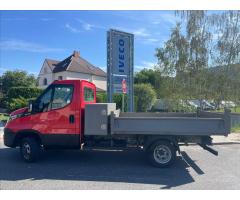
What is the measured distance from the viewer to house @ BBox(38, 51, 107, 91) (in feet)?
136

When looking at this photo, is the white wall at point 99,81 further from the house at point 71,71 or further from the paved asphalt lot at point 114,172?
the paved asphalt lot at point 114,172

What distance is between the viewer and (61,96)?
681 cm

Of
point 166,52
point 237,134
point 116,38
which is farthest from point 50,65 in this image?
point 237,134

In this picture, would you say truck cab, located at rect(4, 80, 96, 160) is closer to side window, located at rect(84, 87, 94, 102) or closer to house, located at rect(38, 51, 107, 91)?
side window, located at rect(84, 87, 94, 102)

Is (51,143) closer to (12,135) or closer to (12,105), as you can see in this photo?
(12,135)

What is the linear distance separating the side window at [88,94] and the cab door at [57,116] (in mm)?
488

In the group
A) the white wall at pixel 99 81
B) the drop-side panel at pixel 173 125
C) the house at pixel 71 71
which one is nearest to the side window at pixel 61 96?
the drop-side panel at pixel 173 125

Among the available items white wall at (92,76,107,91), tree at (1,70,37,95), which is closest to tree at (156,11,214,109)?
white wall at (92,76,107,91)

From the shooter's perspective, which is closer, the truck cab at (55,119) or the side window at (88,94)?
the truck cab at (55,119)

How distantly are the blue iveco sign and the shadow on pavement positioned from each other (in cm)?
470

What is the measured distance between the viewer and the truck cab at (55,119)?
22.1 feet

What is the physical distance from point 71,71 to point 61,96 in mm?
34959

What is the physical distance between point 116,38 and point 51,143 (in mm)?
6688

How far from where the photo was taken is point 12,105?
65.0 feet
